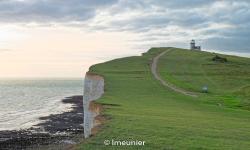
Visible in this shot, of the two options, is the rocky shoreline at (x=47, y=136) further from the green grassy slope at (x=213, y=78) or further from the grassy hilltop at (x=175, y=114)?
the green grassy slope at (x=213, y=78)

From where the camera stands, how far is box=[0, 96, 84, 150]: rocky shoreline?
42.9m

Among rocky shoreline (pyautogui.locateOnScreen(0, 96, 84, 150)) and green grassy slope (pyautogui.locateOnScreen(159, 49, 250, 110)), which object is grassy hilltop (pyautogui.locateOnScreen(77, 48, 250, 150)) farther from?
rocky shoreline (pyautogui.locateOnScreen(0, 96, 84, 150))

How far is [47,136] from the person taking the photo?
4938 centimetres

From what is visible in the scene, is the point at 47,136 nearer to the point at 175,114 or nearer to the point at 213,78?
the point at 213,78

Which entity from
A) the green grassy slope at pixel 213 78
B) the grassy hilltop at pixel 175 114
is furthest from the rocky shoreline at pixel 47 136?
the green grassy slope at pixel 213 78

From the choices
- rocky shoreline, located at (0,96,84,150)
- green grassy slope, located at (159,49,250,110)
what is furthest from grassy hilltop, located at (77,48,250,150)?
rocky shoreline, located at (0,96,84,150)

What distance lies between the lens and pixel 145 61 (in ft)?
260

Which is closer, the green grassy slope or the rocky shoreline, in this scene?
the green grassy slope

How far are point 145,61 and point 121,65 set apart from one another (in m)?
8.15

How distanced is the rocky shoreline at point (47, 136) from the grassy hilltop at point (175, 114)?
804 centimetres

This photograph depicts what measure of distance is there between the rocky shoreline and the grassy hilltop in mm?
8042

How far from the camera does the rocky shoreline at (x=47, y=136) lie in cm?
4291

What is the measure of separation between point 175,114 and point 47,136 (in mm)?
27913

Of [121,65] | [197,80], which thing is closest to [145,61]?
[121,65]
